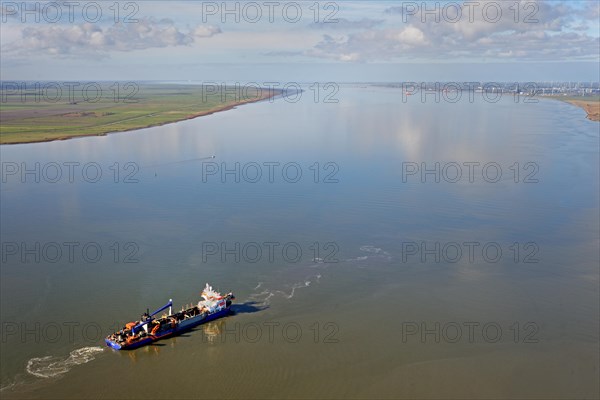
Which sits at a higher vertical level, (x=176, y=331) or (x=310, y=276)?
(x=310, y=276)

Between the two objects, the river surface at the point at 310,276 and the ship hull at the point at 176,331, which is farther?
the ship hull at the point at 176,331

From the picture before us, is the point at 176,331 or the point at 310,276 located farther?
the point at 310,276

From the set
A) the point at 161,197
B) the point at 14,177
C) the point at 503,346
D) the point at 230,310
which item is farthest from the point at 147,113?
the point at 503,346

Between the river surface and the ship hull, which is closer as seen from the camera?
the river surface
